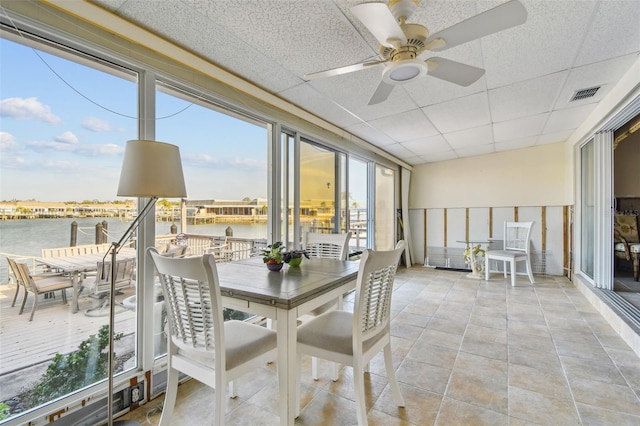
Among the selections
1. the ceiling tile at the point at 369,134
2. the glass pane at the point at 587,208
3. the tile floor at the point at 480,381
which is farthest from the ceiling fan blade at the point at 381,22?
the glass pane at the point at 587,208

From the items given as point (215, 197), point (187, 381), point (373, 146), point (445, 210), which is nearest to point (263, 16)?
point (215, 197)

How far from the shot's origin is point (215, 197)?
8.17ft

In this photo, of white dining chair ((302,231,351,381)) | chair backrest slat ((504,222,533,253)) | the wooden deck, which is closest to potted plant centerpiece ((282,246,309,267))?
white dining chair ((302,231,351,381))

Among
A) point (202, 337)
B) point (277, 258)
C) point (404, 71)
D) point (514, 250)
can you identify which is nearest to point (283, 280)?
point (277, 258)

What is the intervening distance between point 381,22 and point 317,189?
262 centimetres

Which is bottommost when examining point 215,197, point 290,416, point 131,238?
point 290,416

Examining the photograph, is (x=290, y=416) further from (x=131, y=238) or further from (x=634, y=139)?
(x=634, y=139)

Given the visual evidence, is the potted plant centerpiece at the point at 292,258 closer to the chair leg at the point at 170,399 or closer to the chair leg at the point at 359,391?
the chair leg at the point at 359,391

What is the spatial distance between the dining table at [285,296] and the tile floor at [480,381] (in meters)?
0.46

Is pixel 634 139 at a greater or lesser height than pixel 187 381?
greater

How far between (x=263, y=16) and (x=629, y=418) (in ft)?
10.3

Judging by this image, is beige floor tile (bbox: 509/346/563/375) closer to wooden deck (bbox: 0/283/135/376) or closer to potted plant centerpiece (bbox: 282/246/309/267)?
potted plant centerpiece (bbox: 282/246/309/267)

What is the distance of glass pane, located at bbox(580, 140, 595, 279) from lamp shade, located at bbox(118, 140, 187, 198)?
4.94 metres

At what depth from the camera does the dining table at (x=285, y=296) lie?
138 cm
